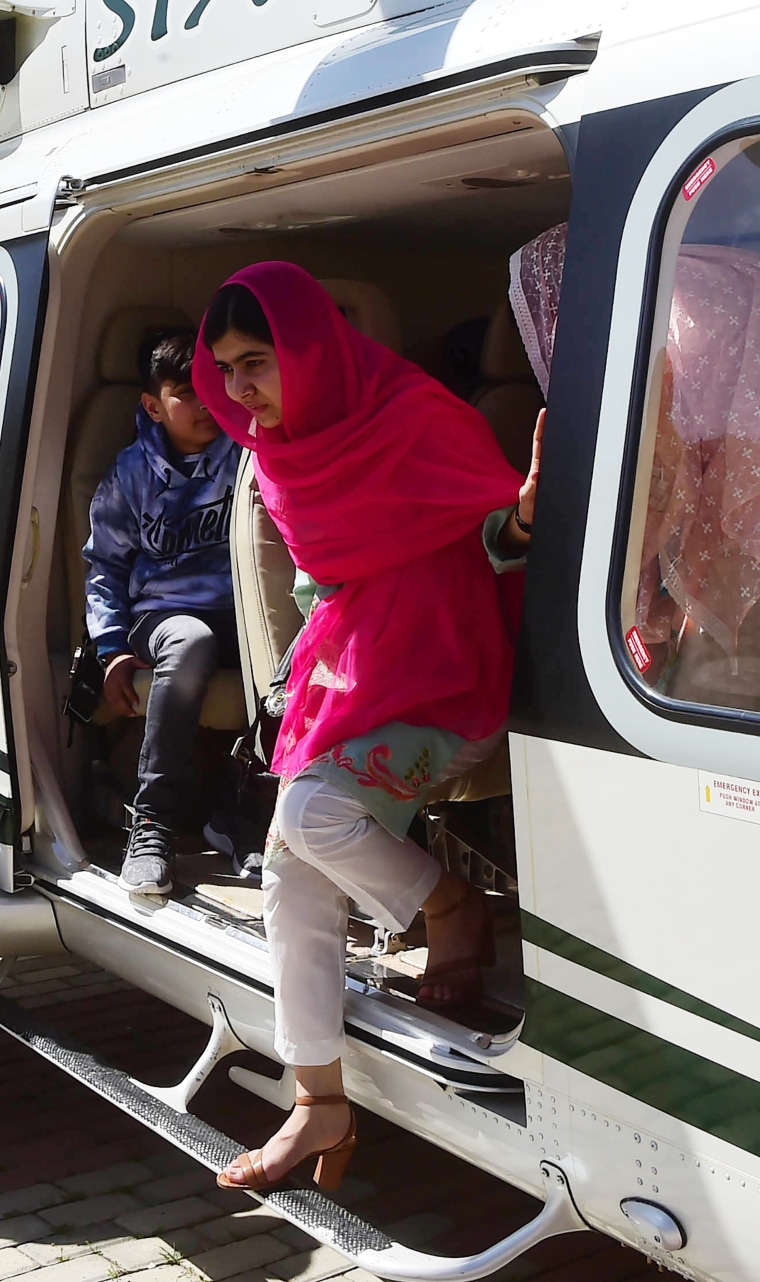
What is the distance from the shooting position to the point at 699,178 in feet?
6.44

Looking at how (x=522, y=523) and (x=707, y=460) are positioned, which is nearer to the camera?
(x=707, y=460)

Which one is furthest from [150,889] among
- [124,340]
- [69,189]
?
[69,189]

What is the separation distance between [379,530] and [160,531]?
1.31 metres

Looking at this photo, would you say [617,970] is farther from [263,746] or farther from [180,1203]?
[180,1203]

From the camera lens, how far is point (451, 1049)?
2.47m

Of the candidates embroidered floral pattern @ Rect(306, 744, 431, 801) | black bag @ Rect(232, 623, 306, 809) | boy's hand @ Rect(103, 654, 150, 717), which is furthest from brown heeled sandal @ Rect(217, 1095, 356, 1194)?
boy's hand @ Rect(103, 654, 150, 717)

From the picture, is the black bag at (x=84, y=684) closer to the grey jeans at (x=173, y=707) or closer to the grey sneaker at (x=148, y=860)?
the grey jeans at (x=173, y=707)

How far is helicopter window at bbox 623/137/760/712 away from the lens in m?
1.96

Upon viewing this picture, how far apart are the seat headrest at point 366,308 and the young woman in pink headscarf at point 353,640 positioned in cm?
59

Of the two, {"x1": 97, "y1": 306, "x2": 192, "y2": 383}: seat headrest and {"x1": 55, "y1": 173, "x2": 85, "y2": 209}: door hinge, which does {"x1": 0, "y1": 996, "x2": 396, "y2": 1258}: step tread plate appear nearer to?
{"x1": 97, "y1": 306, "x2": 192, "y2": 383}: seat headrest

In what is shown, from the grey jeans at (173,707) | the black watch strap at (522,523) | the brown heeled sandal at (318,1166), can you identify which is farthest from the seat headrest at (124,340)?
the brown heeled sandal at (318,1166)

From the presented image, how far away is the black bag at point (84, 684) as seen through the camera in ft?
12.3

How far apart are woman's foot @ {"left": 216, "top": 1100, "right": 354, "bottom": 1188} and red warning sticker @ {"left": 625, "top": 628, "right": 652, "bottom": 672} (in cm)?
110

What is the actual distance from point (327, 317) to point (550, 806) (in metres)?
1.10
